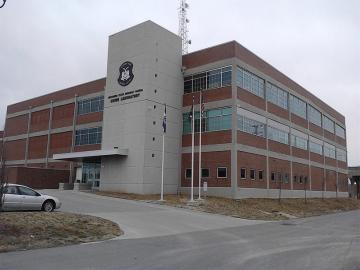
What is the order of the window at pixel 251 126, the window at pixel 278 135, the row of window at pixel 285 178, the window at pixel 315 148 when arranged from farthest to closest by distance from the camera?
the window at pixel 315 148 < the window at pixel 278 135 < the row of window at pixel 285 178 < the window at pixel 251 126

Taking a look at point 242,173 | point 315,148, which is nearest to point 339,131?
point 315,148

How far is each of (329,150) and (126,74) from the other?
1604 inches

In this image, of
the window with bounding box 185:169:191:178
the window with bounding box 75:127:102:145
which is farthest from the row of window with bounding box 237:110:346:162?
the window with bounding box 75:127:102:145

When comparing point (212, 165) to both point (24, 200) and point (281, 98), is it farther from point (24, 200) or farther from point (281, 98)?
point (24, 200)

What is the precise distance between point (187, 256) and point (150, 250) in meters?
1.62

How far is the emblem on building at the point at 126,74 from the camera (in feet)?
151

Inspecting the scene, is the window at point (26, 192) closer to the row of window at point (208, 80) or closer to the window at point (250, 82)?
the row of window at point (208, 80)

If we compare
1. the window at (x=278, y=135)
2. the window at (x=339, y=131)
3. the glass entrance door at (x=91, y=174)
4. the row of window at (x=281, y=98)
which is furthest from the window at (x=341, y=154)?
the glass entrance door at (x=91, y=174)

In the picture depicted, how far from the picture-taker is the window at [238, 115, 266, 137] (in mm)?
44438

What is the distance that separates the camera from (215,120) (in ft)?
148

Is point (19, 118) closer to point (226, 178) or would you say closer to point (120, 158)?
point (120, 158)

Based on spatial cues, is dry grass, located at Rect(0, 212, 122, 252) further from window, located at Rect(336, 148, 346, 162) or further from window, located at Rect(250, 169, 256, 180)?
window, located at Rect(336, 148, 346, 162)

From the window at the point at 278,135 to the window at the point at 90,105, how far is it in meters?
20.4

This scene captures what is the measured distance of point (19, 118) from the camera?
236 feet
